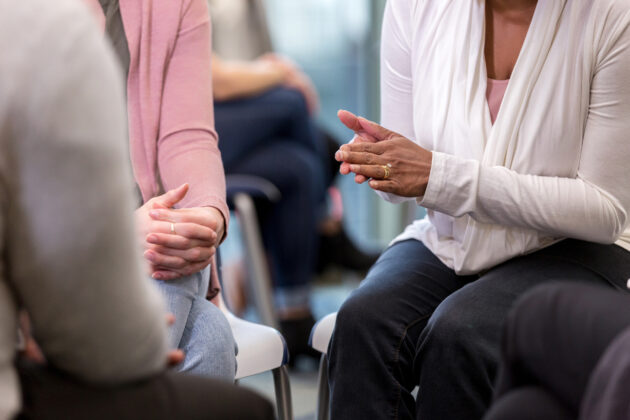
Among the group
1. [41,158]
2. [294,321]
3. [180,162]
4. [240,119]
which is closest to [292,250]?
[294,321]

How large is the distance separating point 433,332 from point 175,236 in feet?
1.35

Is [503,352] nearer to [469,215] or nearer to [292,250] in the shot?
[469,215]

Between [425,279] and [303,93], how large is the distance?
152 centimetres

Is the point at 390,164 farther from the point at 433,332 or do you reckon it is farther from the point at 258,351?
the point at 258,351

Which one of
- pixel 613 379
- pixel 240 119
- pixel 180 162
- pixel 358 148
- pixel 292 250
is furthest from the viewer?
pixel 292 250

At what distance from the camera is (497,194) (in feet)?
3.87

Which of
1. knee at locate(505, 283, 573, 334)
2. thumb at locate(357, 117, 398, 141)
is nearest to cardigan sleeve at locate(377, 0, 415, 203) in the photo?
thumb at locate(357, 117, 398, 141)

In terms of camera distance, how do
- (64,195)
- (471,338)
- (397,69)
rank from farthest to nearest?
1. (397,69)
2. (471,338)
3. (64,195)

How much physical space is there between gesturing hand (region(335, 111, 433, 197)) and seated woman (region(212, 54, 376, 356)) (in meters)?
1.22

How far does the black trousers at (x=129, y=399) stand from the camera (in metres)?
0.68

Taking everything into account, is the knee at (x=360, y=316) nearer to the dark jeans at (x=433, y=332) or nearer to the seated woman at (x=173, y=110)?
the dark jeans at (x=433, y=332)

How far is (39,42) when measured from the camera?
1.98 ft

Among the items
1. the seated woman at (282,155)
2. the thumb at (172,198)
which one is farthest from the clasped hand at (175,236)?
the seated woman at (282,155)

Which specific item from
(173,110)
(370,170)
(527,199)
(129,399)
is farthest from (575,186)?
(129,399)
